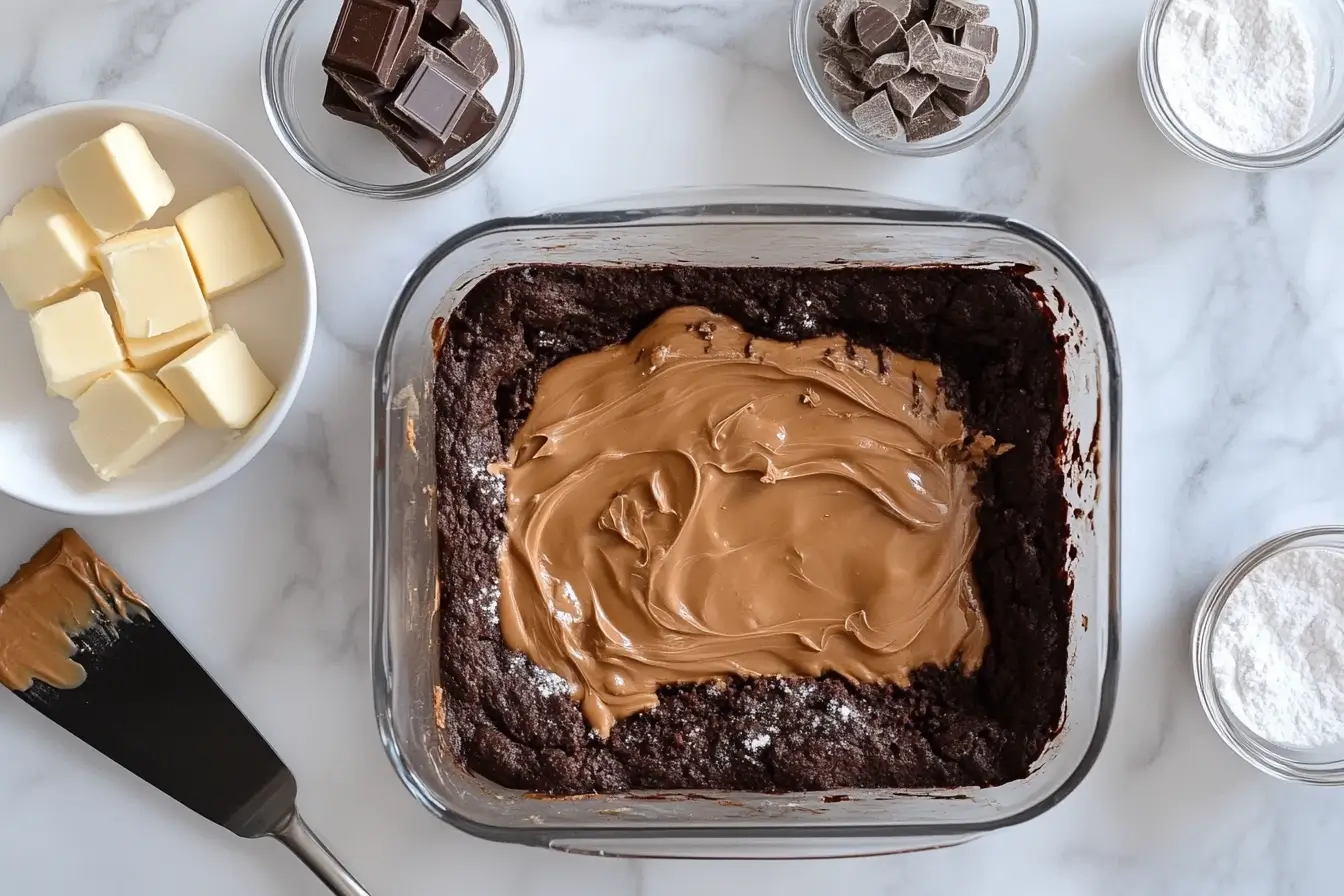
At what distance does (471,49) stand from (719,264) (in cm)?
55

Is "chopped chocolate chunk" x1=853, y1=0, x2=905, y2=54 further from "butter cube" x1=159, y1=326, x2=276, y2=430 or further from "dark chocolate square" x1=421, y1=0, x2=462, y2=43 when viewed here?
"butter cube" x1=159, y1=326, x2=276, y2=430

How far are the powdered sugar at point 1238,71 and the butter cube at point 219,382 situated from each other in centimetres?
167

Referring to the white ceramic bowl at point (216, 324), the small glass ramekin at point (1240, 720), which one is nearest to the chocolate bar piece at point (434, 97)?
the white ceramic bowl at point (216, 324)

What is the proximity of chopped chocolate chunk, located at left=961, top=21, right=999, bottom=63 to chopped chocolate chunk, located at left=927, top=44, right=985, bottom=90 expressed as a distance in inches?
0.7

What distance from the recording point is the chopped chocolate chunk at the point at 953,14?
1823mm

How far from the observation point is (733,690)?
1.90m

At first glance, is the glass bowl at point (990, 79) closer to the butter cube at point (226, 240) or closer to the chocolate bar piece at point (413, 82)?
the chocolate bar piece at point (413, 82)

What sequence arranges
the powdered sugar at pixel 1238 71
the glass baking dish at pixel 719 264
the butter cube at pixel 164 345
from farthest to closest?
the powdered sugar at pixel 1238 71
the butter cube at pixel 164 345
the glass baking dish at pixel 719 264

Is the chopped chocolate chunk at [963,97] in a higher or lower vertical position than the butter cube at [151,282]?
higher

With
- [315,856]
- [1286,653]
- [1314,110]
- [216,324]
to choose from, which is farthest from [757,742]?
[1314,110]

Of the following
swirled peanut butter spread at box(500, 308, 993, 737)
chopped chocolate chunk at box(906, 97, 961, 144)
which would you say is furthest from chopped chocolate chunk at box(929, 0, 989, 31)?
swirled peanut butter spread at box(500, 308, 993, 737)

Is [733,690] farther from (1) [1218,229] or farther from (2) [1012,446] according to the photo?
(1) [1218,229]

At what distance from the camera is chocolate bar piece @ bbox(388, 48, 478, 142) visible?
1.74m

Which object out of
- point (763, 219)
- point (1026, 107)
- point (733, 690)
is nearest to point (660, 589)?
point (733, 690)
